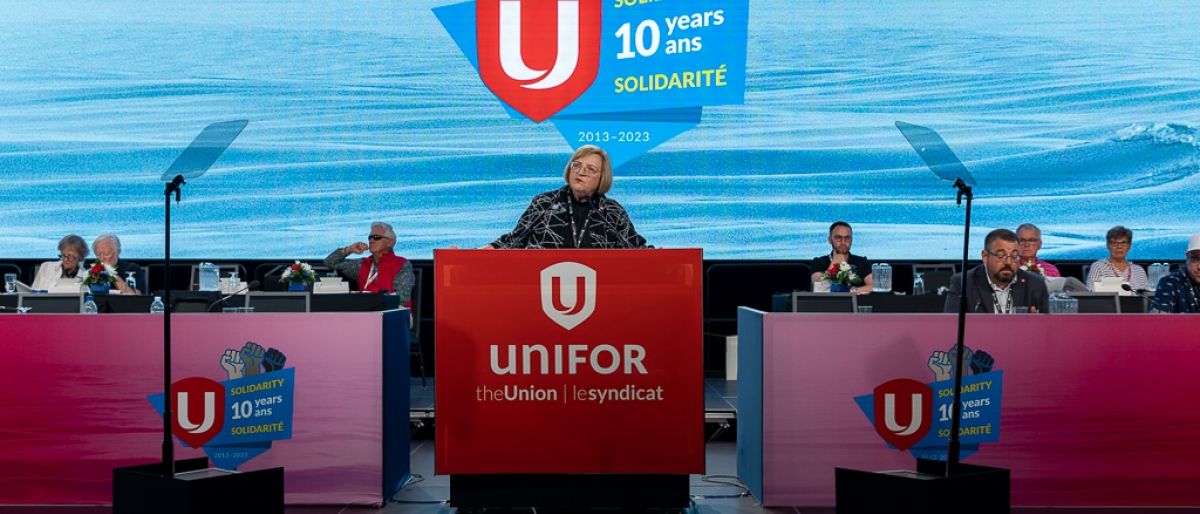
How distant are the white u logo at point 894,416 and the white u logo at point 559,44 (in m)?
4.95

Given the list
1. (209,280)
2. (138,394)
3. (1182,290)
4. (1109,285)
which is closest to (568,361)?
(138,394)

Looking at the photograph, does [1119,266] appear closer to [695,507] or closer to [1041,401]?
[1041,401]

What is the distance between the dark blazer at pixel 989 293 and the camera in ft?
16.3

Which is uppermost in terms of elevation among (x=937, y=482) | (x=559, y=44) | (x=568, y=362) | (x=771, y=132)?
(x=559, y=44)

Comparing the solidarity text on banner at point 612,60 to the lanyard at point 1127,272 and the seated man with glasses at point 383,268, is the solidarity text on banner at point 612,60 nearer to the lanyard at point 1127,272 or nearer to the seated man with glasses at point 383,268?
the seated man with glasses at point 383,268

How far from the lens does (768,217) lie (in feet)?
30.8

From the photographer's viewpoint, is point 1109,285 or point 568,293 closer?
point 568,293

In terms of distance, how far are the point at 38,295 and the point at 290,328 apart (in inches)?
93.7

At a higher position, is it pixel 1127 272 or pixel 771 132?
pixel 771 132

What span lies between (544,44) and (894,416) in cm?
513

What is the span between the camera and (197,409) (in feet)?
14.0

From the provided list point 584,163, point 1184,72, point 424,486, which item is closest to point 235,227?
point 424,486

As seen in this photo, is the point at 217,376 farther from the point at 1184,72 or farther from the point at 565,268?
the point at 1184,72

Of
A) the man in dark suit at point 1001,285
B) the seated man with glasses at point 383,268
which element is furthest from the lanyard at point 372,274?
the man in dark suit at point 1001,285
